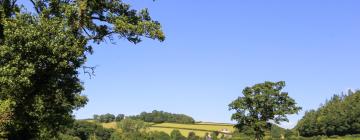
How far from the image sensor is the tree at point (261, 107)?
330 feet

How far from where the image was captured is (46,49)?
30016 mm

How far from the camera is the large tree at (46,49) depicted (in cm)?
2944

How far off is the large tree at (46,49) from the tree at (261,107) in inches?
2759

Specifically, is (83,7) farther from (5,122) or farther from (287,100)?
(287,100)

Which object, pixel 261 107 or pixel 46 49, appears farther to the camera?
pixel 261 107

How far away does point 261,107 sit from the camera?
337ft

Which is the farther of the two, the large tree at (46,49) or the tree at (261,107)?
the tree at (261,107)

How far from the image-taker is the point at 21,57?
2953 cm

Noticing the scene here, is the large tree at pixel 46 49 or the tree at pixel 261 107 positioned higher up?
the tree at pixel 261 107

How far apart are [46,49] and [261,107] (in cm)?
7619

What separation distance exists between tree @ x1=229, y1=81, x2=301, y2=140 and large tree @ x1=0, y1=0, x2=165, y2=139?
2759 inches

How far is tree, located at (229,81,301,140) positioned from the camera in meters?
101

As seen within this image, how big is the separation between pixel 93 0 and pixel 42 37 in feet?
12.1

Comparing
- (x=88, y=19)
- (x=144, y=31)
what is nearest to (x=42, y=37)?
(x=88, y=19)
